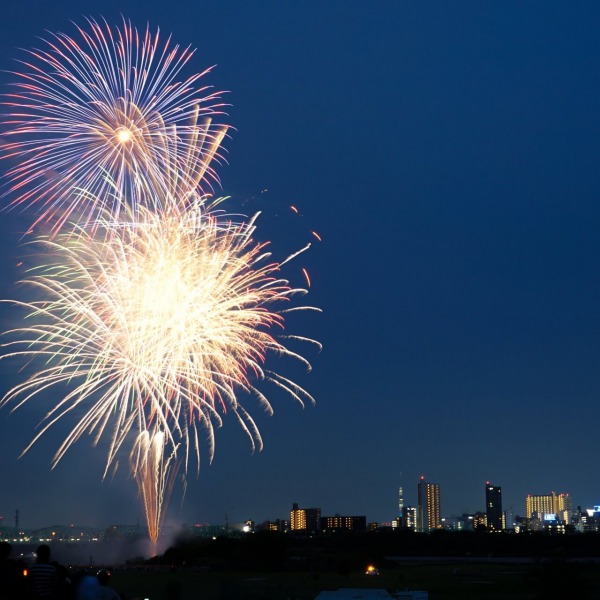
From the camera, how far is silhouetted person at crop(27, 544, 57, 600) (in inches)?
424

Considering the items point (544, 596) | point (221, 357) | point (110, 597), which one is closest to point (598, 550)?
point (544, 596)

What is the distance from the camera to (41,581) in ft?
35.7

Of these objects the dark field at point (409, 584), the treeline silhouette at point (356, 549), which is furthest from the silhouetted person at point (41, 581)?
the treeline silhouette at point (356, 549)

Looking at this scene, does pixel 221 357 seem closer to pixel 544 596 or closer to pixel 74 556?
pixel 544 596

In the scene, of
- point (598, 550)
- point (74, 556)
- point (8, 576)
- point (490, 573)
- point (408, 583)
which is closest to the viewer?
point (8, 576)

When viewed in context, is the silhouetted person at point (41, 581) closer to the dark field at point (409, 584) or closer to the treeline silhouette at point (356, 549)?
the dark field at point (409, 584)

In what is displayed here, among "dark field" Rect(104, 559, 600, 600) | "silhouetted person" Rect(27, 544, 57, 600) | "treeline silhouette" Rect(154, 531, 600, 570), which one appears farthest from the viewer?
"treeline silhouette" Rect(154, 531, 600, 570)

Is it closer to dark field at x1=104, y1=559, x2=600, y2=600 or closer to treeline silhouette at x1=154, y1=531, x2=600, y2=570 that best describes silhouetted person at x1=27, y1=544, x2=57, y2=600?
dark field at x1=104, y1=559, x2=600, y2=600

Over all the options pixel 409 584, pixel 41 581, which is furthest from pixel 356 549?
pixel 41 581

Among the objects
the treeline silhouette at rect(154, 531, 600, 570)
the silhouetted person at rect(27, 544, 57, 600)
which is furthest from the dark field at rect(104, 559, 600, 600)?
the silhouetted person at rect(27, 544, 57, 600)

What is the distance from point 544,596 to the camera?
131 feet

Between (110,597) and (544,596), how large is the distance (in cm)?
3303

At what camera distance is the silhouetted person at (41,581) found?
1077cm

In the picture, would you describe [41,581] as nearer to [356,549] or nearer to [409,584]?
[409,584]
